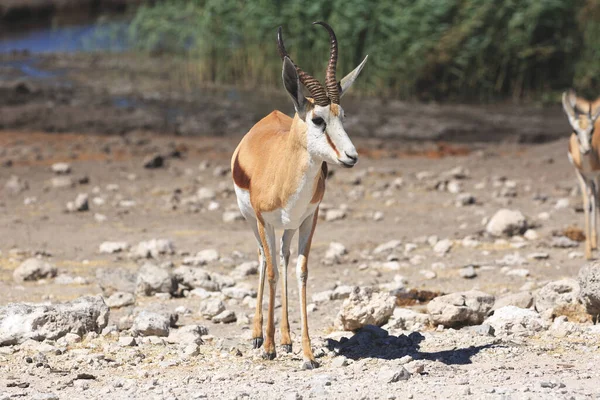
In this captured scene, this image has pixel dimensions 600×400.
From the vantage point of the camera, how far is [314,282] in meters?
9.27

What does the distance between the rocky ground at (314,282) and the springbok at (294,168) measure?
0.55m

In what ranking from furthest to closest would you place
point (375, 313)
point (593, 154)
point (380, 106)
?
point (380, 106) → point (593, 154) → point (375, 313)

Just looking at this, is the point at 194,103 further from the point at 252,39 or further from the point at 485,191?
the point at 485,191

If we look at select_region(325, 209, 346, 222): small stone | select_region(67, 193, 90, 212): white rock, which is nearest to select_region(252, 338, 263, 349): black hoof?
select_region(325, 209, 346, 222): small stone

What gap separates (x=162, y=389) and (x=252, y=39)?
16753 millimetres

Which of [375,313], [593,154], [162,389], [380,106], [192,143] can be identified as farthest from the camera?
[380,106]

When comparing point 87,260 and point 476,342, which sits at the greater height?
point 476,342

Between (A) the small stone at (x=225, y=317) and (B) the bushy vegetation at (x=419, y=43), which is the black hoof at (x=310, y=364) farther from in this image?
(B) the bushy vegetation at (x=419, y=43)

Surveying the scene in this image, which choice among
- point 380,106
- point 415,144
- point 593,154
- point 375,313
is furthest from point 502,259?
point 380,106

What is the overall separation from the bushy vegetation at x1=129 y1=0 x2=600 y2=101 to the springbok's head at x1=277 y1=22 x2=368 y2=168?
14.9 m

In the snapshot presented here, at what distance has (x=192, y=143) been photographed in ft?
59.0

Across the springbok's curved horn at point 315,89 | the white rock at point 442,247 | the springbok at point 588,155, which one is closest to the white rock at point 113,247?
the white rock at point 442,247

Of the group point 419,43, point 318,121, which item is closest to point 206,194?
point 318,121

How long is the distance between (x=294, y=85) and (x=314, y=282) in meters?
3.52
